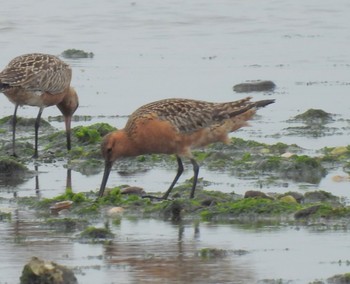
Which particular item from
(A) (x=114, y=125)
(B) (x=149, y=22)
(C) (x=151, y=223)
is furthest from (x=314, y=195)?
(B) (x=149, y=22)

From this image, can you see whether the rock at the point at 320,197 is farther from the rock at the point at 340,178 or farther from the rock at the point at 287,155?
the rock at the point at 287,155

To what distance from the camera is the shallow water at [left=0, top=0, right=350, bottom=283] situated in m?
9.71

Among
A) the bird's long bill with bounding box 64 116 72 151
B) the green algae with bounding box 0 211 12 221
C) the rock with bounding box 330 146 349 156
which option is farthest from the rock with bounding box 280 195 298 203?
the bird's long bill with bounding box 64 116 72 151

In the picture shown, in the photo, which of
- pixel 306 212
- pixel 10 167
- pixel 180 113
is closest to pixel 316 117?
pixel 180 113

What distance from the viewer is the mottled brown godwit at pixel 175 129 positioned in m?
12.4

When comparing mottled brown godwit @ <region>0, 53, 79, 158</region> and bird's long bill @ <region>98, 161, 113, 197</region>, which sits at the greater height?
mottled brown godwit @ <region>0, 53, 79, 158</region>

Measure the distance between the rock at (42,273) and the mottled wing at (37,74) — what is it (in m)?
7.14

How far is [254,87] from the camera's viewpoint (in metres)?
19.4

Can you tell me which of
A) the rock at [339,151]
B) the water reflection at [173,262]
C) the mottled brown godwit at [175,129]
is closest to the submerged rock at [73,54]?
the rock at [339,151]

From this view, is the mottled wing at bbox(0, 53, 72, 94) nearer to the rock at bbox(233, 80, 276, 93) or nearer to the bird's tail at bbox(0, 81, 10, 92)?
the bird's tail at bbox(0, 81, 10, 92)

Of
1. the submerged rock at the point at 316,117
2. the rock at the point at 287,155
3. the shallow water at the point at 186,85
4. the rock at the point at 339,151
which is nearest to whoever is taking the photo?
the shallow water at the point at 186,85

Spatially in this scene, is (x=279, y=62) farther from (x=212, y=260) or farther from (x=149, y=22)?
(x=212, y=260)

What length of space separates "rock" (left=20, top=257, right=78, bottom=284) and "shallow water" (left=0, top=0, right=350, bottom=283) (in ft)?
1.23

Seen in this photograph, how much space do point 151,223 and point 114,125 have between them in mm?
5720
